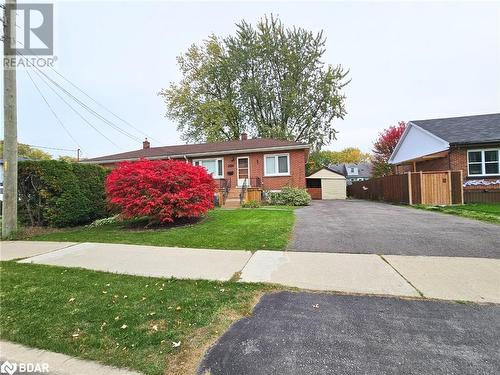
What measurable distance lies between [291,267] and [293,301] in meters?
1.26

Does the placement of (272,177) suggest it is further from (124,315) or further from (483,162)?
(124,315)

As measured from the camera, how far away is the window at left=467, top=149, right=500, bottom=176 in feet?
48.6

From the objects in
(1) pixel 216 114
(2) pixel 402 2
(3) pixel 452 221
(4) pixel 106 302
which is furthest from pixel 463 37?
(1) pixel 216 114

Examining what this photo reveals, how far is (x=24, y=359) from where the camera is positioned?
2.33 metres

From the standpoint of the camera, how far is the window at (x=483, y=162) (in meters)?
14.8

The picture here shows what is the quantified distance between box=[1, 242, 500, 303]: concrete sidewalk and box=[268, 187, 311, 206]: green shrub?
9.96 m

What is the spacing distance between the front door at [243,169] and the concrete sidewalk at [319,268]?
12.1 metres

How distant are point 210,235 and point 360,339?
5.21 metres

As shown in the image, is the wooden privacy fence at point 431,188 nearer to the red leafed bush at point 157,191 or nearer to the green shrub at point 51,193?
the red leafed bush at point 157,191

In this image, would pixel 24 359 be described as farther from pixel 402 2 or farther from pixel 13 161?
pixel 402 2

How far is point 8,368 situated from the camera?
7.39ft

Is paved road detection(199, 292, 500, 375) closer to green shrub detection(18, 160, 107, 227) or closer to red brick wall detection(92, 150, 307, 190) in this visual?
green shrub detection(18, 160, 107, 227)

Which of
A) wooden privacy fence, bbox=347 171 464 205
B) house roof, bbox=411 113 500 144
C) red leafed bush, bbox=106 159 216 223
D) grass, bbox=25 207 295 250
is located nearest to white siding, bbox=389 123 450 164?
house roof, bbox=411 113 500 144

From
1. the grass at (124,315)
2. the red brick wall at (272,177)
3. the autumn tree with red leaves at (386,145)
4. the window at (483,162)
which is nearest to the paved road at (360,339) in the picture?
the grass at (124,315)
